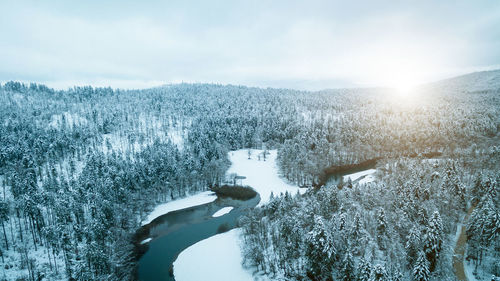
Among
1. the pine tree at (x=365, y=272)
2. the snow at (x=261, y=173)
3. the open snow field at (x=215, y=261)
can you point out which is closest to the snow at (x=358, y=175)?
the snow at (x=261, y=173)

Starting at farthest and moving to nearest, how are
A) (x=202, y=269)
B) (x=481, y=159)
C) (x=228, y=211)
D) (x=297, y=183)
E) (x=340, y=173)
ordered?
(x=340, y=173), (x=297, y=183), (x=481, y=159), (x=228, y=211), (x=202, y=269)

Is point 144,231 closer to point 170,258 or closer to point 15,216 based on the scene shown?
point 170,258

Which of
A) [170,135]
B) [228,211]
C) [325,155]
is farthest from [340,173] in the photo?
[170,135]

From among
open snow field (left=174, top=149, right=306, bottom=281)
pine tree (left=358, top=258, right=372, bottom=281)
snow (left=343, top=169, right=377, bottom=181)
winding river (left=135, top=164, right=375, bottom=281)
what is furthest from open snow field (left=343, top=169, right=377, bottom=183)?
pine tree (left=358, top=258, right=372, bottom=281)

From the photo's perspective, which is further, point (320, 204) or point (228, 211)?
point (228, 211)

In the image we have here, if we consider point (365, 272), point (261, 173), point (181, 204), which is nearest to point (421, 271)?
point (365, 272)

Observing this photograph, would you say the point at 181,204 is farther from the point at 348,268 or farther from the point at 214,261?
the point at 348,268

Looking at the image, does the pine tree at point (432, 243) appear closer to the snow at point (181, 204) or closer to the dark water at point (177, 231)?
the dark water at point (177, 231)
